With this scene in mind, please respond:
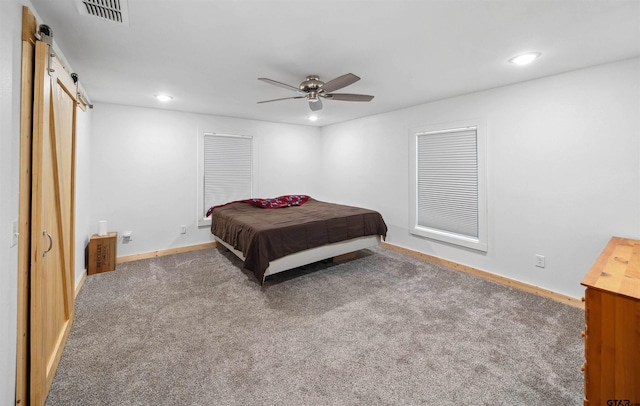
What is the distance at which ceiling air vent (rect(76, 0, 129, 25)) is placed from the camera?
167 cm

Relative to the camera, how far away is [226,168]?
5.02 meters

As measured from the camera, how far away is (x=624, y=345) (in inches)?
51.5

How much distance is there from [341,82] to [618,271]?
236 cm

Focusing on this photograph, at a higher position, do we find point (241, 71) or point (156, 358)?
point (241, 71)

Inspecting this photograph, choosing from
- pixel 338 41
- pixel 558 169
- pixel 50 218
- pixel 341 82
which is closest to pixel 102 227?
pixel 50 218

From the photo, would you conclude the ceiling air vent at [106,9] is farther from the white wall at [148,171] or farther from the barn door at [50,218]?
the white wall at [148,171]

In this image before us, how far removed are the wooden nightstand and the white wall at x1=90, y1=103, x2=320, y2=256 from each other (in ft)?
1.60

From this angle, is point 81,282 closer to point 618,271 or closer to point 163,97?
point 163,97

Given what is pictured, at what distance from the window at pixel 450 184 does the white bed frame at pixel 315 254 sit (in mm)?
905

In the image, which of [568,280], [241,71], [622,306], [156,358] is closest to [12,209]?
[156,358]

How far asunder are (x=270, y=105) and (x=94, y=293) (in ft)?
10.7

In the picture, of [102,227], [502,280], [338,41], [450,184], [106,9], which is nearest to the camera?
[106,9]

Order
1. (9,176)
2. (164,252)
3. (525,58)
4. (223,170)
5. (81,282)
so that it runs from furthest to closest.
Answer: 1. (223,170)
2. (164,252)
3. (81,282)
4. (525,58)
5. (9,176)

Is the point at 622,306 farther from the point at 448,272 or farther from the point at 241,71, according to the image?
the point at 241,71
